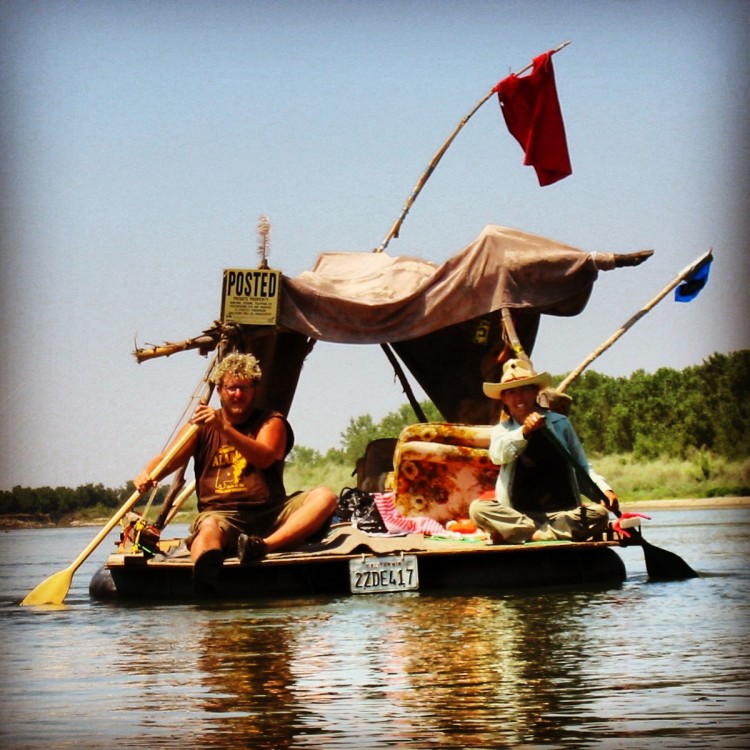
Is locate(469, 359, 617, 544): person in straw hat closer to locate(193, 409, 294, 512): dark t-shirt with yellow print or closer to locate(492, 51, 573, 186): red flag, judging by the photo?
locate(193, 409, 294, 512): dark t-shirt with yellow print

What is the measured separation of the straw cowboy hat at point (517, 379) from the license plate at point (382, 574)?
1181 millimetres

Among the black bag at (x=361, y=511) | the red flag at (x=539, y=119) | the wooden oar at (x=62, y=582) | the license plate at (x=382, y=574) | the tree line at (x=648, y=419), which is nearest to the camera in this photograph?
the license plate at (x=382, y=574)

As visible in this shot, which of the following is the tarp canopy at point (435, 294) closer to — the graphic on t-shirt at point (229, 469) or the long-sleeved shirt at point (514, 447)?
the graphic on t-shirt at point (229, 469)

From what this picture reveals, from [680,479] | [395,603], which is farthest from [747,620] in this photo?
[680,479]

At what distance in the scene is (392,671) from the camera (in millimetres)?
6125

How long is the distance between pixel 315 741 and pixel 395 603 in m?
4.37

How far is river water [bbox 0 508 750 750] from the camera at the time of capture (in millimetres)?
4789

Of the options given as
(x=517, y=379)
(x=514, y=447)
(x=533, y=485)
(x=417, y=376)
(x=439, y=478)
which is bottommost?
(x=533, y=485)

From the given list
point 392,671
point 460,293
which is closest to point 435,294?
point 460,293

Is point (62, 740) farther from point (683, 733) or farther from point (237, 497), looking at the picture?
point (237, 497)

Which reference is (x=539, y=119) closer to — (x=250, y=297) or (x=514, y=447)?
(x=250, y=297)

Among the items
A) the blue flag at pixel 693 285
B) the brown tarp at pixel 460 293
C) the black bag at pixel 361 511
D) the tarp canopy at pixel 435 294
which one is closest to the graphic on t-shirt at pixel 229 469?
the black bag at pixel 361 511

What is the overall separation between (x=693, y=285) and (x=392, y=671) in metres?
7.03

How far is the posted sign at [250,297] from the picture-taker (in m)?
11.4
